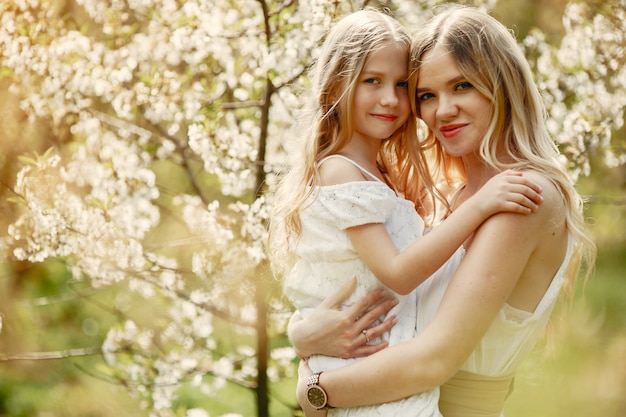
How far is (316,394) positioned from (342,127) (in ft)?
2.47

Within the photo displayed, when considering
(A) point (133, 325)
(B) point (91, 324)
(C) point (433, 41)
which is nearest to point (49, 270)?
(B) point (91, 324)

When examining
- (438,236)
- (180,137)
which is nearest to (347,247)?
(438,236)

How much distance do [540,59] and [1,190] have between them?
2512mm

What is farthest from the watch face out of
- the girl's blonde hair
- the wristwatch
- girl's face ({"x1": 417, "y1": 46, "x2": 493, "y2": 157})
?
girl's face ({"x1": 417, "y1": 46, "x2": 493, "y2": 157})

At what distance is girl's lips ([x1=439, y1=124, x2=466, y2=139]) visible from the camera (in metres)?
2.12

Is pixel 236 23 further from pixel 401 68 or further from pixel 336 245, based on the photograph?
pixel 336 245

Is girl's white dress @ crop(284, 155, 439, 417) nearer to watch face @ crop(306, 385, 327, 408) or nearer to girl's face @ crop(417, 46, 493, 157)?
watch face @ crop(306, 385, 327, 408)

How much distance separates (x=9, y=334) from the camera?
4555 mm

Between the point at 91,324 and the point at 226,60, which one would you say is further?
the point at 91,324

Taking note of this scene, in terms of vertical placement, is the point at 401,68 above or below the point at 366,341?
above

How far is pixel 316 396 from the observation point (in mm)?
2059

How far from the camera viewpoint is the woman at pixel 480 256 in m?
1.88

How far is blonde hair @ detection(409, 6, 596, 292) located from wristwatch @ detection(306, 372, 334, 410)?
729mm

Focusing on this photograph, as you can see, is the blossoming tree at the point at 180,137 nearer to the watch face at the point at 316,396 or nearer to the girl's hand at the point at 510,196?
the watch face at the point at 316,396
